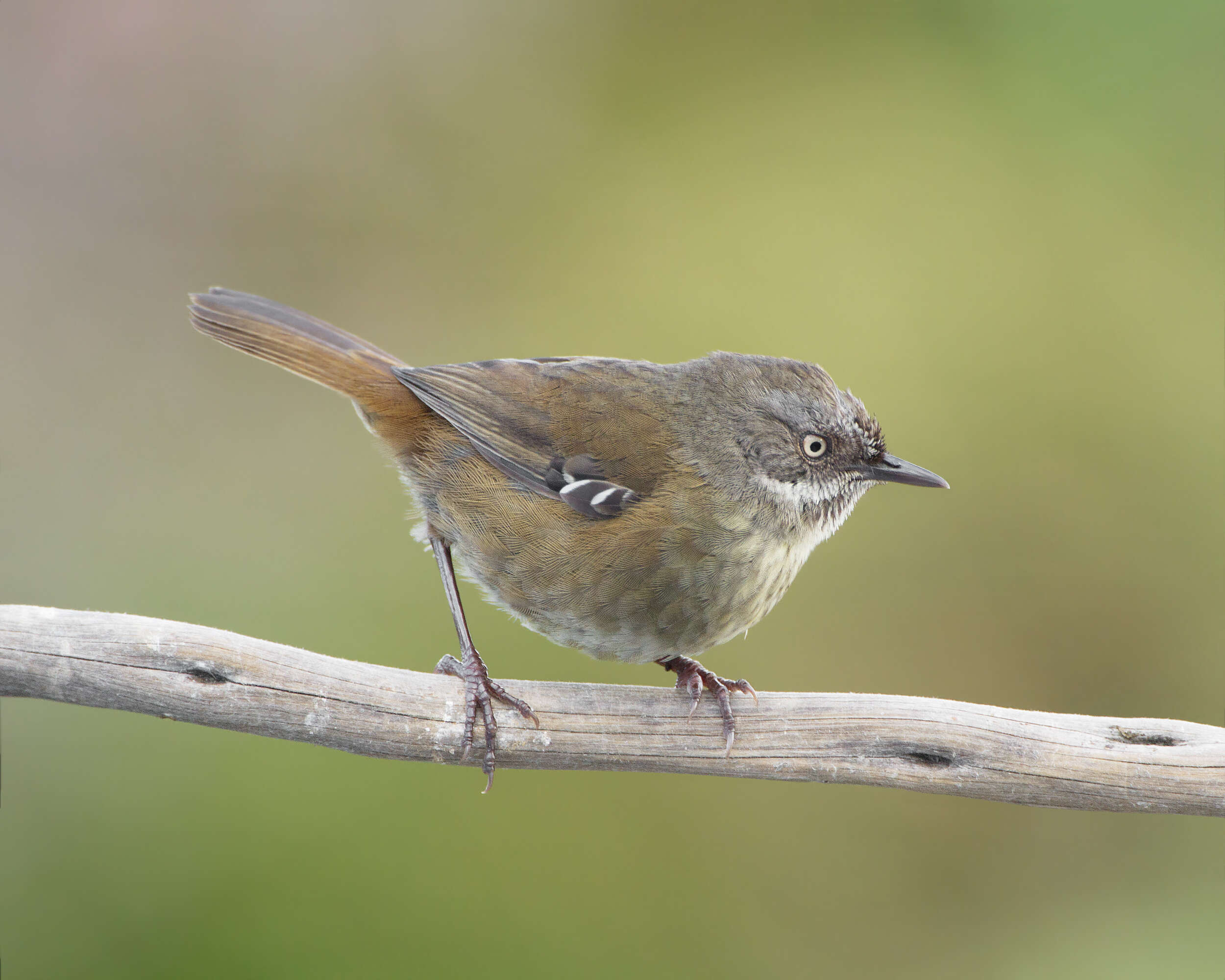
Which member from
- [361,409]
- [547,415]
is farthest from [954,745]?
[361,409]

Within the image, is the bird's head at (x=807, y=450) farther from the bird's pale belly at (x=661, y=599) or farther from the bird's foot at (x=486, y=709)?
the bird's foot at (x=486, y=709)

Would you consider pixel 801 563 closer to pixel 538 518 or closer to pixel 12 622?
pixel 538 518

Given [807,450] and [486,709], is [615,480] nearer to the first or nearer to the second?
[807,450]

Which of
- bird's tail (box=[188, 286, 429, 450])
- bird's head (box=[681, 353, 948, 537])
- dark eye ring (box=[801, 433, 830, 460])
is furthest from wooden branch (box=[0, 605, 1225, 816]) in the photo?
bird's tail (box=[188, 286, 429, 450])

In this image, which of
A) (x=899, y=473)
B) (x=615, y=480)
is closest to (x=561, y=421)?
(x=615, y=480)

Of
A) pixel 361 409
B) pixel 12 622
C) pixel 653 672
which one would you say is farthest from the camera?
pixel 653 672

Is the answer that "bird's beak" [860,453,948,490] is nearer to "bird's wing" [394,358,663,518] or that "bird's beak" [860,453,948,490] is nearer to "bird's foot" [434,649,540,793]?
"bird's wing" [394,358,663,518]

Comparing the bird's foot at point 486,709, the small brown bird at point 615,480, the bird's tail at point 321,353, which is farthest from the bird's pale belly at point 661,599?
the bird's tail at point 321,353
